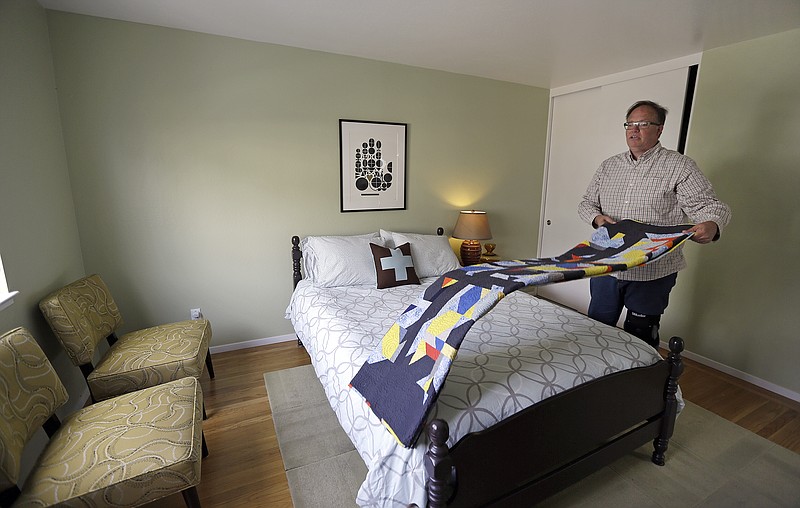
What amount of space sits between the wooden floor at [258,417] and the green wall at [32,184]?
85 centimetres

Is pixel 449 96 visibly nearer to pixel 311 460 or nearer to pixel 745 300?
pixel 745 300

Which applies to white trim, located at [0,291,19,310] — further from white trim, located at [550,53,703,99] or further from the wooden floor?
white trim, located at [550,53,703,99]

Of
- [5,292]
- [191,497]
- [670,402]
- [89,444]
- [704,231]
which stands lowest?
[191,497]

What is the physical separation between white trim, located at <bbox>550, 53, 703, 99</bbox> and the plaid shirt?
1.30 metres

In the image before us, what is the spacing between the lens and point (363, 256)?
282cm

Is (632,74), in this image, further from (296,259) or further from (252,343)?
(252,343)

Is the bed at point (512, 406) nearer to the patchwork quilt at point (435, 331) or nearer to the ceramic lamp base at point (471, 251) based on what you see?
the patchwork quilt at point (435, 331)

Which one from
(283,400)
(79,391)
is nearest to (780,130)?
(283,400)

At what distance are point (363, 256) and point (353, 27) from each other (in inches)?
61.5

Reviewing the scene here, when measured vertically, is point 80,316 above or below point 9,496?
above

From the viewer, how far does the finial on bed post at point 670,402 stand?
5.62ft

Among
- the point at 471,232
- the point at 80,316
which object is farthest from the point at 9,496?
the point at 471,232

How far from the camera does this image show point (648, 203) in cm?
208

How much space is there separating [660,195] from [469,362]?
1.50m
